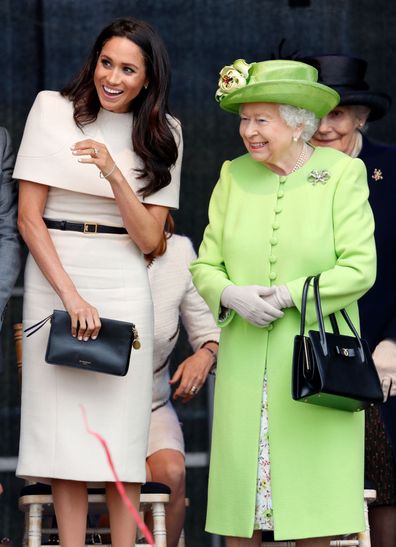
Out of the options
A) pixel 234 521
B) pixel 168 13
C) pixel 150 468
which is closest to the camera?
pixel 234 521

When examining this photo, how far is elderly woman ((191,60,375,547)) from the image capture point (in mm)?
4605

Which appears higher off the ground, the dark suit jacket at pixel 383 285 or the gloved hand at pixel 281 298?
the dark suit jacket at pixel 383 285

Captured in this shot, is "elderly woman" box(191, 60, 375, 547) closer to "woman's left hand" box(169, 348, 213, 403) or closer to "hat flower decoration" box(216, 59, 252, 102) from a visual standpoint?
"hat flower decoration" box(216, 59, 252, 102)

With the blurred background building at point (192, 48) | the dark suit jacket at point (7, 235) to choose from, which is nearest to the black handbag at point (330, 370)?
the dark suit jacket at point (7, 235)

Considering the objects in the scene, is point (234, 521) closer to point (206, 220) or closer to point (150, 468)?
point (150, 468)

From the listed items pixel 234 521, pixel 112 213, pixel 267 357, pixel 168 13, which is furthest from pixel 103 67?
pixel 168 13

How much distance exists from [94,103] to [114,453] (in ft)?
3.55

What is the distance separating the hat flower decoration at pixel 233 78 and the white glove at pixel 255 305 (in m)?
0.62

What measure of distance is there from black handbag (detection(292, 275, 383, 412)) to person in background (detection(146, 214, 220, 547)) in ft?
3.49

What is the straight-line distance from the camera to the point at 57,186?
4.86m

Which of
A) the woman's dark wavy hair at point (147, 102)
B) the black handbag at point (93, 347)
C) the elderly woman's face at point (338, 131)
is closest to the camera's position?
the black handbag at point (93, 347)

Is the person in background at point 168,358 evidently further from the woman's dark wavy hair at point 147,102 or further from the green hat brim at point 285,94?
the green hat brim at point 285,94

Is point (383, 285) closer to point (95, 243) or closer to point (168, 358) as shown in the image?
point (168, 358)

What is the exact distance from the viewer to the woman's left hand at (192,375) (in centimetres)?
559
